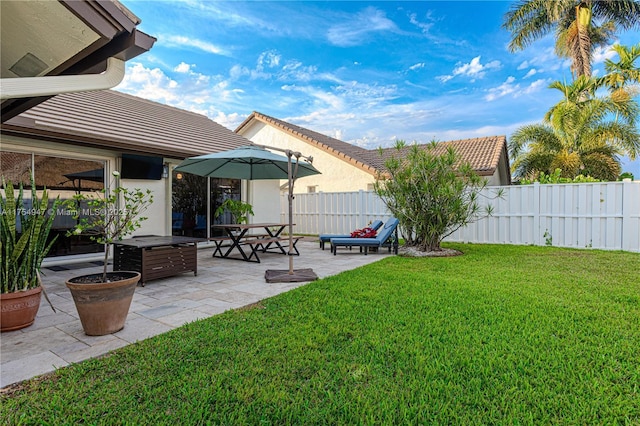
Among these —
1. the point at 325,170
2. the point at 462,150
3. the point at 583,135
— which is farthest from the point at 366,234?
the point at 583,135

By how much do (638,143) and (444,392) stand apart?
56.7 ft

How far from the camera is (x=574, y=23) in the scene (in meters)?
16.9

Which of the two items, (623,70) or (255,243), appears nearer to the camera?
(255,243)

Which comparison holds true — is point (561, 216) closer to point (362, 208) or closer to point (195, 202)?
point (362, 208)

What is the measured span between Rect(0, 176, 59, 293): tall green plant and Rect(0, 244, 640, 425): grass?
1.61m

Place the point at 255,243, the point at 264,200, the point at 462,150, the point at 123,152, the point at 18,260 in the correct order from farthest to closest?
the point at 462,150 < the point at 264,200 < the point at 123,152 < the point at 255,243 < the point at 18,260

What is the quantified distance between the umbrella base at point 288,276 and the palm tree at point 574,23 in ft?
62.9

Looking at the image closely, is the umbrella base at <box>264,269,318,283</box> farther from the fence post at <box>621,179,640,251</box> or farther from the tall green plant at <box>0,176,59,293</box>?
the fence post at <box>621,179,640,251</box>

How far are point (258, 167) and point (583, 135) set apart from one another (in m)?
14.2

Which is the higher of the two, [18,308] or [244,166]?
[244,166]

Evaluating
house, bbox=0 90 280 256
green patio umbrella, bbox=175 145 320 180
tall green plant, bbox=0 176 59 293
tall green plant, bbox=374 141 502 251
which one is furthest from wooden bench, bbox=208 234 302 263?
tall green plant, bbox=0 176 59 293

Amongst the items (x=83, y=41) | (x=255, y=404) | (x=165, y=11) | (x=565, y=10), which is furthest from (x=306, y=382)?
(x=565, y=10)

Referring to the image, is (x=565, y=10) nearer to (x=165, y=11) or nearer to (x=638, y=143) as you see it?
(x=638, y=143)

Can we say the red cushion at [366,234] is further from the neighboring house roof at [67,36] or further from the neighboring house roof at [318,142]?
the neighboring house roof at [67,36]
